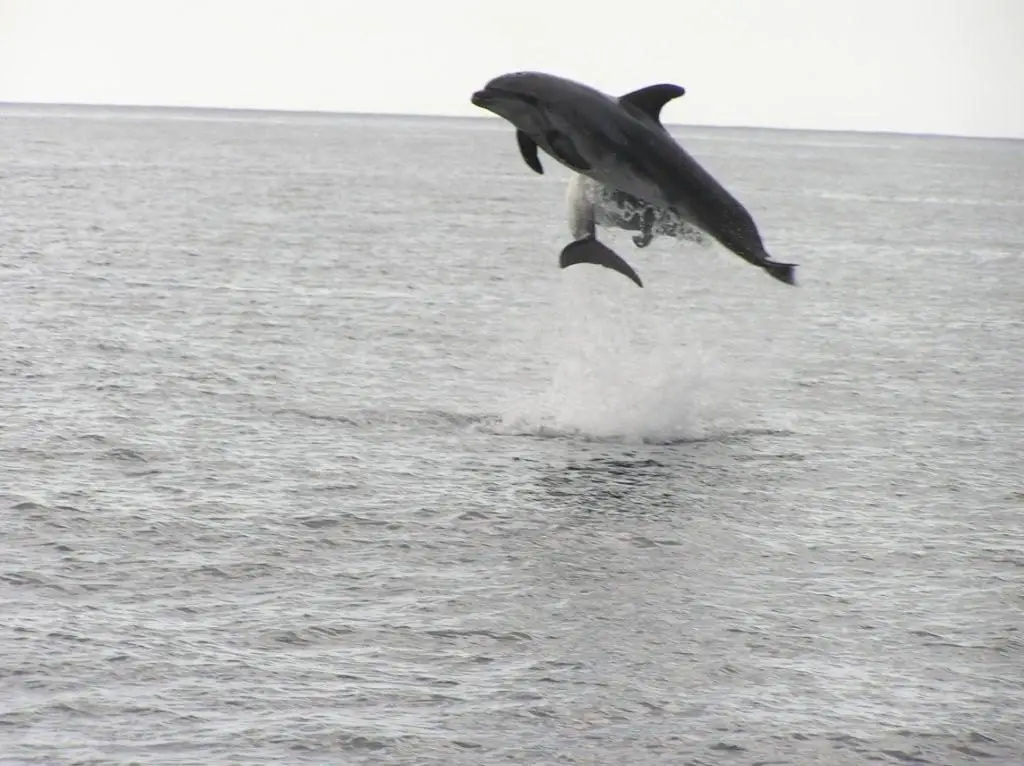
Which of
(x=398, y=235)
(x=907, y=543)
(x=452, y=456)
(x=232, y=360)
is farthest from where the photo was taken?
(x=398, y=235)

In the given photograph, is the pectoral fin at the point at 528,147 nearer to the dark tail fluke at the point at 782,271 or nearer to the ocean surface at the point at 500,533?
the dark tail fluke at the point at 782,271

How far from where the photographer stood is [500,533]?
2558 centimetres

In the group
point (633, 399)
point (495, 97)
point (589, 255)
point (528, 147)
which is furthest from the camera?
point (633, 399)

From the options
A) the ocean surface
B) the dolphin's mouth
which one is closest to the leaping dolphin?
the dolphin's mouth

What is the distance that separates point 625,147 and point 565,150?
3.01 feet

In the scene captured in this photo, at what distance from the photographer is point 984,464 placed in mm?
32031

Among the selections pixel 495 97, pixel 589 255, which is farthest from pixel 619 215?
pixel 495 97

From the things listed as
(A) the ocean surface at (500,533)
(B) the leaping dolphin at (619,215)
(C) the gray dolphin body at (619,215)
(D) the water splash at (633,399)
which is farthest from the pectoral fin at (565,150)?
(D) the water splash at (633,399)

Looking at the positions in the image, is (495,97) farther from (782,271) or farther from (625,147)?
(782,271)

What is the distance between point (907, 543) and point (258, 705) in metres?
11.5

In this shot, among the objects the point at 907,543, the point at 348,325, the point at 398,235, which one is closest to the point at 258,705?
the point at 907,543

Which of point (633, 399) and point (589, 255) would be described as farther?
point (633, 399)

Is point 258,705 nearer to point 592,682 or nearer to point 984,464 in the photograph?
point 592,682

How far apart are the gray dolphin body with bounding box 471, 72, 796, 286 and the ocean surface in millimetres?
4639
